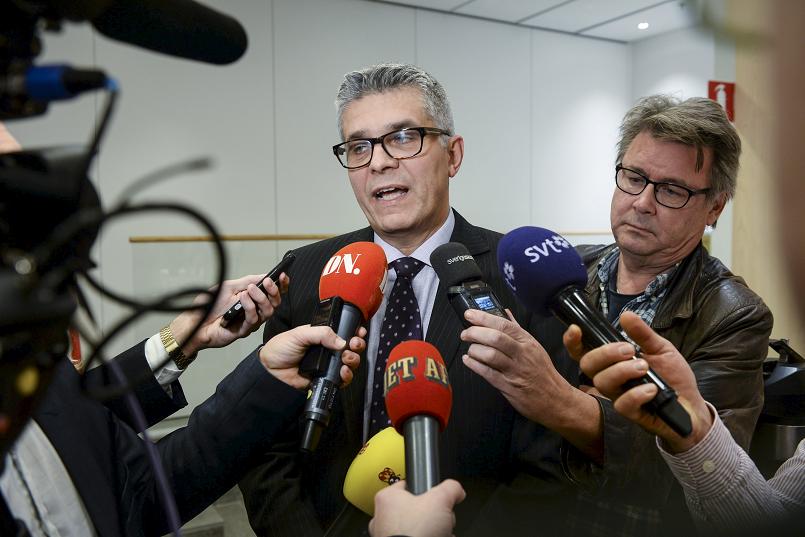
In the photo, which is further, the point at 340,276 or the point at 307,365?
the point at 340,276

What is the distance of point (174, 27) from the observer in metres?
0.45

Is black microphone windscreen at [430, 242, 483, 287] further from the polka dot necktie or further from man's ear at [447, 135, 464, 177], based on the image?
man's ear at [447, 135, 464, 177]

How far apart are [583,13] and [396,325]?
436cm

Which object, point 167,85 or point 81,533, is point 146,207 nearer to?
point 81,533

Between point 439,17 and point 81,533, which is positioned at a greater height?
point 439,17

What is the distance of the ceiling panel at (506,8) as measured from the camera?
181 inches

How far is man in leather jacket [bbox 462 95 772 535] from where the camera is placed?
101 centimetres

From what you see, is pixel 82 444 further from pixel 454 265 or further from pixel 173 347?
pixel 454 265

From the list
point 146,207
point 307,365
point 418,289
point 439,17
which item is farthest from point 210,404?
point 439,17

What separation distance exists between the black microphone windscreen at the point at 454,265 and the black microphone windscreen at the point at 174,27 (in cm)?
60

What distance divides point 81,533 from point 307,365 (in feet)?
1.11

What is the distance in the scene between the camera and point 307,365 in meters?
0.90

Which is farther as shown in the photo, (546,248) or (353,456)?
(353,456)

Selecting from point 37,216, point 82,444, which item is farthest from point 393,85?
point 37,216
